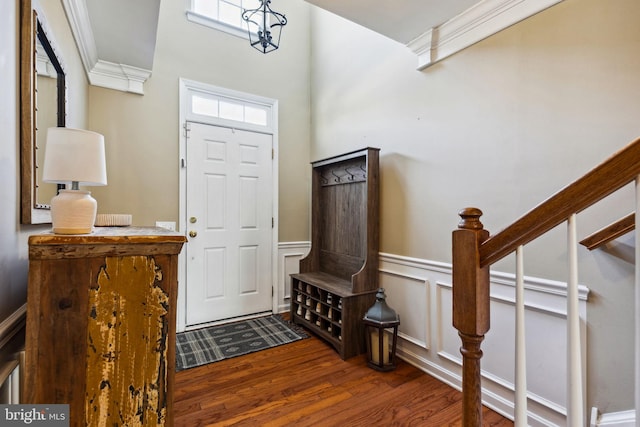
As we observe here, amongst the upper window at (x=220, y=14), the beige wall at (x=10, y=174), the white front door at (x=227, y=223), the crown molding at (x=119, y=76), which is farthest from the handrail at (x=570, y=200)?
the upper window at (x=220, y=14)

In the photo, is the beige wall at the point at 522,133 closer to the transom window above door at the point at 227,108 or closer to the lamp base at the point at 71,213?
the transom window above door at the point at 227,108

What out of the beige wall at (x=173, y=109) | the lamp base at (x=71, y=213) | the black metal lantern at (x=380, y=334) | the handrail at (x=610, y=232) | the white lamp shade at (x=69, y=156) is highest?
the beige wall at (x=173, y=109)

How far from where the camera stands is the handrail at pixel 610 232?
1.23 m

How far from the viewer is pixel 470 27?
1932 mm

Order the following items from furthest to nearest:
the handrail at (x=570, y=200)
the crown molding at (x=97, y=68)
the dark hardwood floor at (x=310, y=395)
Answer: the crown molding at (x=97, y=68) → the dark hardwood floor at (x=310, y=395) → the handrail at (x=570, y=200)

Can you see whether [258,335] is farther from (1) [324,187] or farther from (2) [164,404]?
(2) [164,404]

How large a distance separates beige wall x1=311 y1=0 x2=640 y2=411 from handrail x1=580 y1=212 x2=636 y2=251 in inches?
2.9

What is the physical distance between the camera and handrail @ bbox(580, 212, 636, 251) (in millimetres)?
1232

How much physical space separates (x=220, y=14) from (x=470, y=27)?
2.58 metres

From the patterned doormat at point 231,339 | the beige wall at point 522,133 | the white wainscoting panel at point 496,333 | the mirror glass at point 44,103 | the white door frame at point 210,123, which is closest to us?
the mirror glass at point 44,103

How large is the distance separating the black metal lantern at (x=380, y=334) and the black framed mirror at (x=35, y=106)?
200 centimetres

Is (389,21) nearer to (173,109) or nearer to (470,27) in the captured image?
(470,27)

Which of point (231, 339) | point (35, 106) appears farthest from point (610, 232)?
point (231, 339)

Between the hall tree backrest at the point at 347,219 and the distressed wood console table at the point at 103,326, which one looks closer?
the distressed wood console table at the point at 103,326
